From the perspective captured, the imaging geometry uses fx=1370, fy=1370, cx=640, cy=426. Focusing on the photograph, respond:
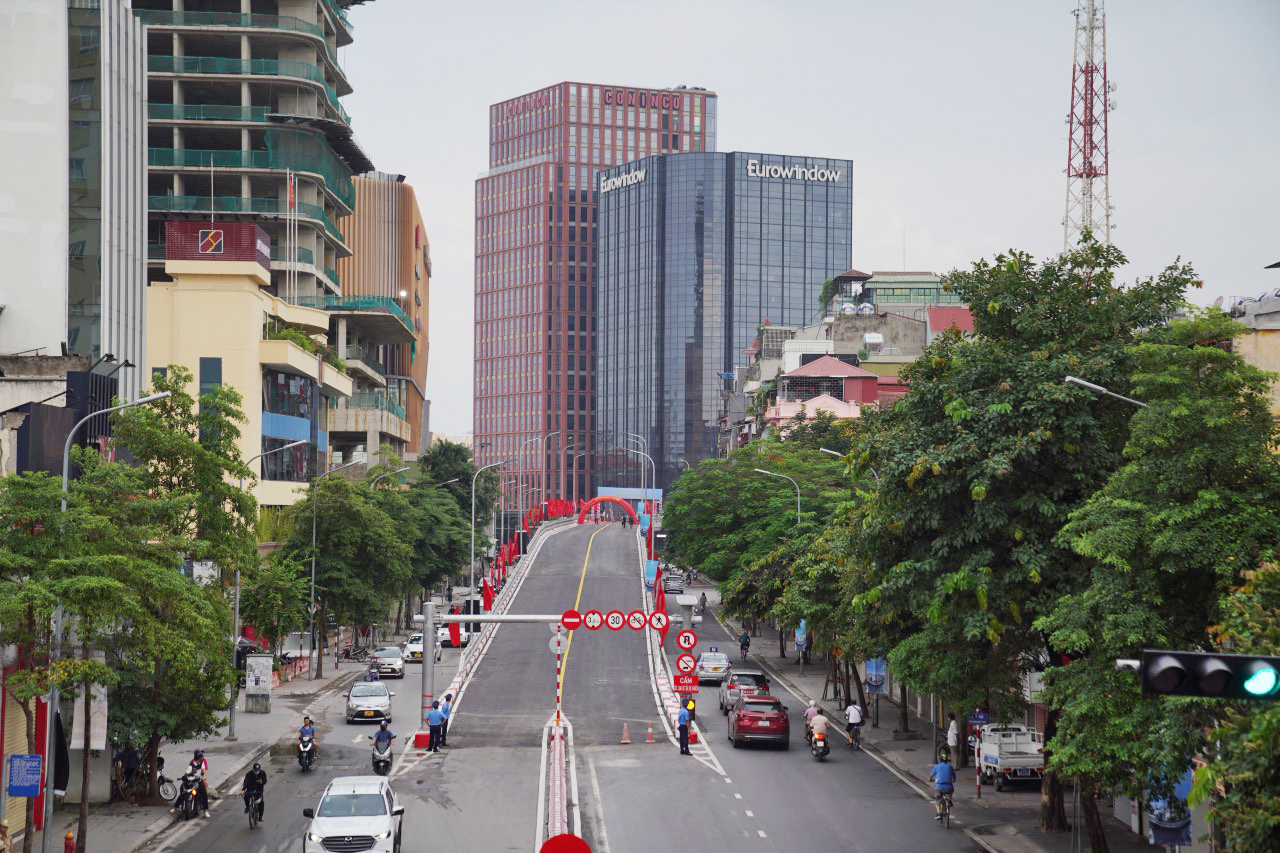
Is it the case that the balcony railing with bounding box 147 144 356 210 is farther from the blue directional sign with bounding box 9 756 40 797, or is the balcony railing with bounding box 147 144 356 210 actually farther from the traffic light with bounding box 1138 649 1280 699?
the traffic light with bounding box 1138 649 1280 699

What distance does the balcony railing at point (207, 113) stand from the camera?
9031cm

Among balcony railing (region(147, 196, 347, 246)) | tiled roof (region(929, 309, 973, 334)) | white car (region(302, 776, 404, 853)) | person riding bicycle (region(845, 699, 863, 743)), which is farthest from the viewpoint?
tiled roof (region(929, 309, 973, 334))

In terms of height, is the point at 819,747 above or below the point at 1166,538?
below

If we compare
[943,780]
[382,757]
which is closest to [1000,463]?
[943,780]

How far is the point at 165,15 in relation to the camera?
89.8 metres

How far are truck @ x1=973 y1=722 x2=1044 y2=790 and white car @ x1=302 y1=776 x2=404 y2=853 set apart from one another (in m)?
16.4

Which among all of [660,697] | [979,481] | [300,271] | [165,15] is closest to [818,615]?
[660,697]

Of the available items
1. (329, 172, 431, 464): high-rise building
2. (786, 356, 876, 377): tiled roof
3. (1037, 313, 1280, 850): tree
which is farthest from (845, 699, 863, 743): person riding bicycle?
(786, 356, 876, 377): tiled roof

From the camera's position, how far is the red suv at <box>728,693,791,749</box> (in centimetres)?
4119

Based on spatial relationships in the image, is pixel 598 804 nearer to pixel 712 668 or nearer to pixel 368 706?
pixel 368 706

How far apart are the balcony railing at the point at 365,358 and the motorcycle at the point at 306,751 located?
223 ft

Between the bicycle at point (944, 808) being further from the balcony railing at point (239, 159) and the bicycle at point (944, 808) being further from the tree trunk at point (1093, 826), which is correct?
the balcony railing at point (239, 159)

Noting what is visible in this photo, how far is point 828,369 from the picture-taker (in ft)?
364

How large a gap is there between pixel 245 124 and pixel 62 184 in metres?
43.2
